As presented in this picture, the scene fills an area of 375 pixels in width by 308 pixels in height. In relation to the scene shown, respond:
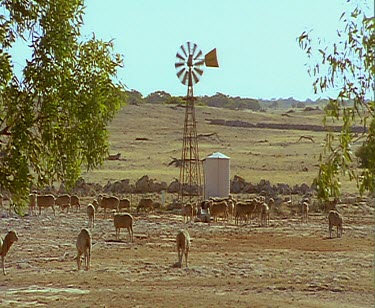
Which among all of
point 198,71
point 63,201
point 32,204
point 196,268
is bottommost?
point 196,268

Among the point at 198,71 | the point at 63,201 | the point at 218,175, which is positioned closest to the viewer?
the point at 63,201

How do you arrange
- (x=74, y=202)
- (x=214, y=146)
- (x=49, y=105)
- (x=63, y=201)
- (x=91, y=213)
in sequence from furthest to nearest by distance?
(x=214, y=146)
(x=74, y=202)
(x=63, y=201)
(x=91, y=213)
(x=49, y=105)

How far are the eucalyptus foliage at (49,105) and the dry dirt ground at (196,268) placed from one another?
4.03m

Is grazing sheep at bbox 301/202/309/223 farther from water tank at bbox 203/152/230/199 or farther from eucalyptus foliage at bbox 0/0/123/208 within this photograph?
eucalyptus foliage at bbox 0/0/123/208

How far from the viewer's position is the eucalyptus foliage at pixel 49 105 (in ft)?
39.2

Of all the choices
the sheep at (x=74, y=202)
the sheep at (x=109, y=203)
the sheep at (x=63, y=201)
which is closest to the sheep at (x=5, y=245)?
the sheep at (x=109, y=203)

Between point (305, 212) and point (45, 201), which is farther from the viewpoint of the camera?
point (45, 201)

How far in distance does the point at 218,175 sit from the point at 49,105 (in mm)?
32635

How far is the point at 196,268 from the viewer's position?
20.2 m

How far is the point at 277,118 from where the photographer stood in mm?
102062

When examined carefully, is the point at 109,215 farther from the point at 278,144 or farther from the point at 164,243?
the point at 278,144

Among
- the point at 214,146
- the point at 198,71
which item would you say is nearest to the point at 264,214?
the point at 198,71

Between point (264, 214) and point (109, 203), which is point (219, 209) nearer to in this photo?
point (264, 214)

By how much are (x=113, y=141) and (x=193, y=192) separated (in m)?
30.3
